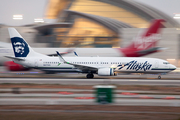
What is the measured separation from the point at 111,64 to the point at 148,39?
12.8m

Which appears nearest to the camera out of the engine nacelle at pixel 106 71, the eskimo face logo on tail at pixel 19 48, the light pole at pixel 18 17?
the engine nacelle at pixel 106 71

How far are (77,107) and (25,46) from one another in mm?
22398

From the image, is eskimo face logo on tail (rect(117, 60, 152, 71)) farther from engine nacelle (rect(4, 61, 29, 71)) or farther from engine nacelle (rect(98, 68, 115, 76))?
engine nacelle (rect(4, 61, 29, 71))

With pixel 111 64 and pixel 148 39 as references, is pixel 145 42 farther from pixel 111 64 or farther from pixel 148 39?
pixel 111 64

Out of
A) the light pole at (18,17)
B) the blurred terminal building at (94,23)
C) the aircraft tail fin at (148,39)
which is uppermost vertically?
the light pole at (18,17)

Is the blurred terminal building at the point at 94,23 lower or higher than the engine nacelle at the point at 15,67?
higher

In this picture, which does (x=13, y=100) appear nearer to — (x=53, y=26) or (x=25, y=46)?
(x=25, y=46)

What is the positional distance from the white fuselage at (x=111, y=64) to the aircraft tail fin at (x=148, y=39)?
929 centimetres

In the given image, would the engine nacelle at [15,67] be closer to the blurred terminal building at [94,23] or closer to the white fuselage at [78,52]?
the white fuselage at [78,52]

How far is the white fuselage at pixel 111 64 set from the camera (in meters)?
30.0

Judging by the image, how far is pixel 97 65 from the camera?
30.4 m

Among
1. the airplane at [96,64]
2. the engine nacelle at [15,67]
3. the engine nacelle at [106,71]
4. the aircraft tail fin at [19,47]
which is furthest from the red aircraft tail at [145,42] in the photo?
the engine nacelle at [15,67]

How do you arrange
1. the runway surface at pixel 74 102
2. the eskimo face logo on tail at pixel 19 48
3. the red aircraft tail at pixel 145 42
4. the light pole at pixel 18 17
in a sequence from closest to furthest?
1. the runway surface at pixel 74 102
2. the eskimo face logo on tail at pixel 19 48
3. the red aircraft tail at pixel 145 42
4. the light pole at pixel 18 17

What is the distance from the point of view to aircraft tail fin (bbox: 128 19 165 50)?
39469mm
